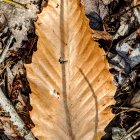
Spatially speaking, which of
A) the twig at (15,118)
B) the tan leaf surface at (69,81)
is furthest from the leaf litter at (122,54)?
the twig at (15,118)

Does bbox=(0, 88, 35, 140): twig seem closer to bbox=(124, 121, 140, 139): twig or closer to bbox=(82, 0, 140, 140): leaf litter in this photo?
bbox=(82, 0, 140, 140): leaf litter

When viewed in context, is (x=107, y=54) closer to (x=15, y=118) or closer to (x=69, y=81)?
(x=69, y=81)

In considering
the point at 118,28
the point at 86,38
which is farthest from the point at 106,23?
the point at 86,38

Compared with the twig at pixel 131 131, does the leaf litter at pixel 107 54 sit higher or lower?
higher

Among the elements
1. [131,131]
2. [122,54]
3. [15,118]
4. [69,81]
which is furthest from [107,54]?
[15,118]

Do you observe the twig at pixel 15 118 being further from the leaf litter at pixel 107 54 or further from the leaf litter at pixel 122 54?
the leaf litter at pixel 122 54

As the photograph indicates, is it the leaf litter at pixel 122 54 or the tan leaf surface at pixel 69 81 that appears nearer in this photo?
the tan leaf surface at pixel 69 81

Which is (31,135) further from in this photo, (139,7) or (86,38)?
(139,7)
